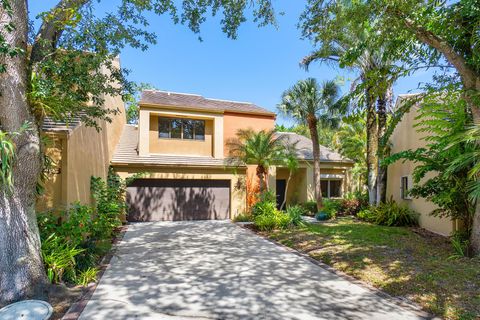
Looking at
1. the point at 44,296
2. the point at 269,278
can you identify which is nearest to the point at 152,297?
the point at 44,296

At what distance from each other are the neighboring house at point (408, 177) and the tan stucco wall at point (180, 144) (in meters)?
9.99

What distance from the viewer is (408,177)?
13.4 metres

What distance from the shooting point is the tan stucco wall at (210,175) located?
14.9 m

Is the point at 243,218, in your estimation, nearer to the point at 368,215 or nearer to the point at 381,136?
the point at 368,215

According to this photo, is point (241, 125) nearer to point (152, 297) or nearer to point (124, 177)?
point (124, 177)

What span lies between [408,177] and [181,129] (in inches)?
470

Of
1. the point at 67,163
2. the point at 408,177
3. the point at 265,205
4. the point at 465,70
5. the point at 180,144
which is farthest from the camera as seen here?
the point at 180,144

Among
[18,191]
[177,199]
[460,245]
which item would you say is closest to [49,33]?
[18,191]

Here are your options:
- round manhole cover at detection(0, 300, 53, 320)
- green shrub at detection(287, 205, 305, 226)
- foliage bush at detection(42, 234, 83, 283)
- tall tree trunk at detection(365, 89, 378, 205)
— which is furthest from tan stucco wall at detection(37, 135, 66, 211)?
tall tree trunk at detection(365, 89, 378, 205)

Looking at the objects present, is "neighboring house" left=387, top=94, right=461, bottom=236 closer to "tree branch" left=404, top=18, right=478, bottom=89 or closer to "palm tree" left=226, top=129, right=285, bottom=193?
"tree branch" left=404, top=18, right=478, bottom=89

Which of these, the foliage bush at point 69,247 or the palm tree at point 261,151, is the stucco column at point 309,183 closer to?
the palm tree at point 261,151

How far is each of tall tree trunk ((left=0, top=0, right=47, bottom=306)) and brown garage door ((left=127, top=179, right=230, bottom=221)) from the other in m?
10.0

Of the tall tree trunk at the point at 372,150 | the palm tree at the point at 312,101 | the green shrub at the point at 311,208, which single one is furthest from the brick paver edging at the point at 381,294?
the green shrub at the point at 311,208

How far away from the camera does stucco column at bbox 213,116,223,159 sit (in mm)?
16797
